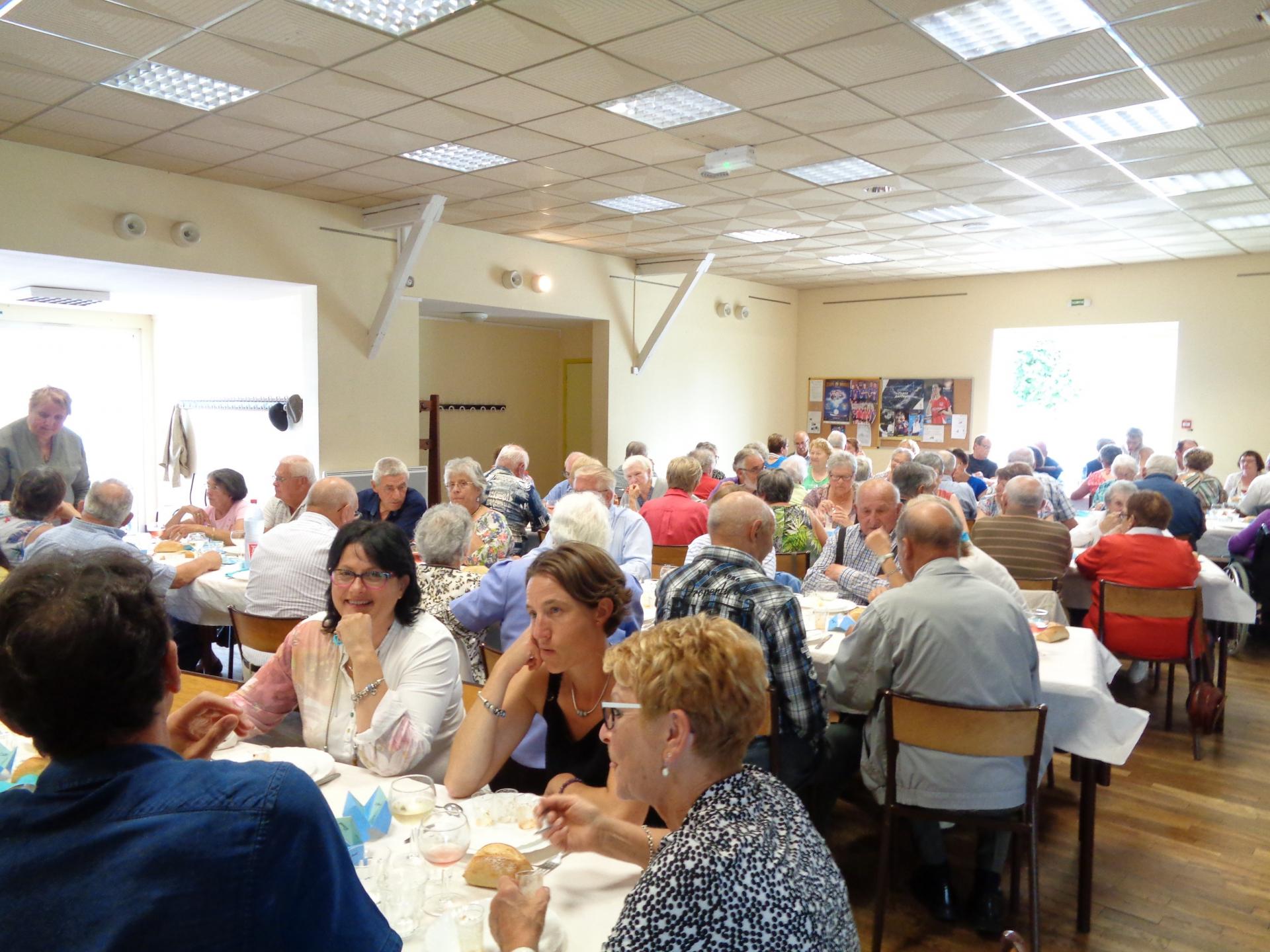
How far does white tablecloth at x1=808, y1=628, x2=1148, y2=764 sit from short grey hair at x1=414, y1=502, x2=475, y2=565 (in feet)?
5.20

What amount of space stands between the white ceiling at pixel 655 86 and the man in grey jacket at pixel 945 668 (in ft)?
8.20

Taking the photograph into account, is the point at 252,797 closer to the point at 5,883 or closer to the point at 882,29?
the point at 5,883

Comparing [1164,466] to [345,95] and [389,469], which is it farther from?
[345,95]

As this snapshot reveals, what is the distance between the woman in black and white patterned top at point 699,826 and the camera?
1193mm

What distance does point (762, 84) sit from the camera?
470 centimetres

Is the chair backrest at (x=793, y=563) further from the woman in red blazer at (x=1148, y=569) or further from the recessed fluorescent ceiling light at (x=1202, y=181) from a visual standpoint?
the recessed fluorescent ceiling light at (x=1202, y=181)

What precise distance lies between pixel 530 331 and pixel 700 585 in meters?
9.58

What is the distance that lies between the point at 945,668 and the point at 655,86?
11.5ft

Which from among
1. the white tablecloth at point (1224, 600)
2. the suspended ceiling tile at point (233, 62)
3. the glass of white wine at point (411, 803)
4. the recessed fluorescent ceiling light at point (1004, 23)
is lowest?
the white tablecloth at point (1224, 600)

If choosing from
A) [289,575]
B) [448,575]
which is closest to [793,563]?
[448,575]

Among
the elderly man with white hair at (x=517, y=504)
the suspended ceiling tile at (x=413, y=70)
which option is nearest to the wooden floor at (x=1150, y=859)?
the elderly man with white hair at (x=517, y=504)

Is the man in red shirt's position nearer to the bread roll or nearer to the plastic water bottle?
the plastic water bottle

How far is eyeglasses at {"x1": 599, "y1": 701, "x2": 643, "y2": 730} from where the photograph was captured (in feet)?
5.06

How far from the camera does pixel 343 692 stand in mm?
2400
